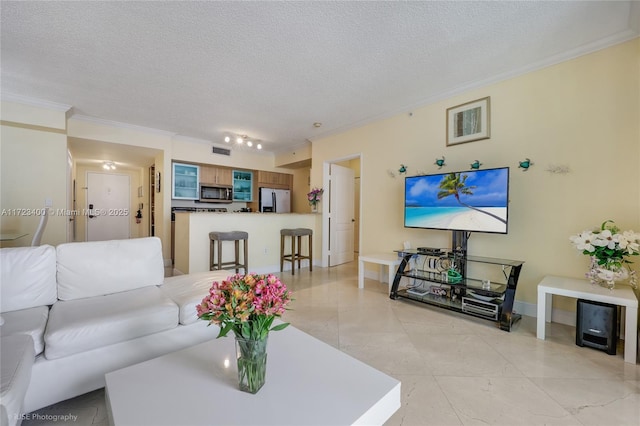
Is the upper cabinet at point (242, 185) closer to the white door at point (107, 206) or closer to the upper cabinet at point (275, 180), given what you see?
the upper cabinet at point (275, 180)

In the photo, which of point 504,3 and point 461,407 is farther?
point 504,3

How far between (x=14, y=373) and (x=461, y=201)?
346cm

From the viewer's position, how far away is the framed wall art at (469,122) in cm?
302

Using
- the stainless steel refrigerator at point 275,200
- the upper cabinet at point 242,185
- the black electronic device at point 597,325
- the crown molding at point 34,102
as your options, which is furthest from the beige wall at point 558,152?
the crown molding at point 34,102

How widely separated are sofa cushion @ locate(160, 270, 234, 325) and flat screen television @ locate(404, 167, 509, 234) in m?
2.44

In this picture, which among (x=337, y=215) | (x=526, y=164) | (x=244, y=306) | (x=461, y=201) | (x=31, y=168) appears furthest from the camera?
(x=337, y=215)

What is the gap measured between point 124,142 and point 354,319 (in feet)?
16.0

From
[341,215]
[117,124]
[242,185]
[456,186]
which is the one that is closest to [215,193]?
[242,185]

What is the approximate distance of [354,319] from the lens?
2662mm

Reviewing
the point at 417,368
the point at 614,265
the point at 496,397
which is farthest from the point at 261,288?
the point at 614,265

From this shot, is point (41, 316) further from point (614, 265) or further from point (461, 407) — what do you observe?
point (614, 265)

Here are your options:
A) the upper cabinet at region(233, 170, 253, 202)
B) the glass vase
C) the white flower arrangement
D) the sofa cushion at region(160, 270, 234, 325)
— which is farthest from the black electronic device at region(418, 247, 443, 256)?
the upper cabinet at region(233, 170, 253, 202)

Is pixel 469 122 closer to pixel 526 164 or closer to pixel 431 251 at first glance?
pixel 526 164

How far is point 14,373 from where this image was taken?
1.04 m
